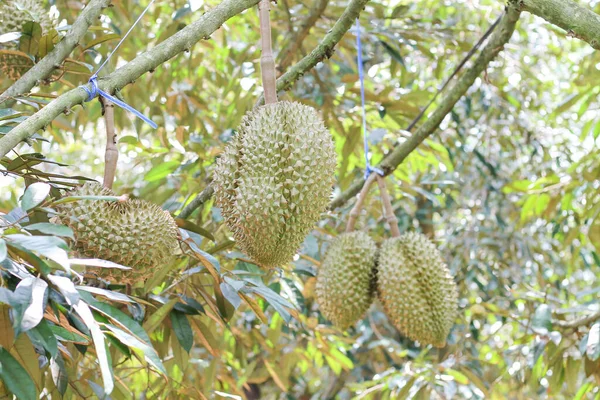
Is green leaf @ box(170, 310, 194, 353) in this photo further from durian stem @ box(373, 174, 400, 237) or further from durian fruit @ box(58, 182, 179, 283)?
durian stem @ box(373, 174, 400, 237)

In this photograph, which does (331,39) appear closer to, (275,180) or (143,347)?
(275,180)

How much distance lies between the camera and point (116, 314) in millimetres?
976

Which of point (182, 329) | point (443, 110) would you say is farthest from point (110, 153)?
point (443, 110)

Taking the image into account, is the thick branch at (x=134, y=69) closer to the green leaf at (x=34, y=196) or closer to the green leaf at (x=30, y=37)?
the green leaf at (x=34, y=196)

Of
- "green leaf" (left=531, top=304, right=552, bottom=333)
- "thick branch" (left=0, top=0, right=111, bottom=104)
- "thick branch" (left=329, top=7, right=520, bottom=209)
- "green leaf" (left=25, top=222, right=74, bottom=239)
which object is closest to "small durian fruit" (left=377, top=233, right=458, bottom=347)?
"thick branch" (left=329, top=7, right=520, bottom=209)

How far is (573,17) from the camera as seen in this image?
1.03m

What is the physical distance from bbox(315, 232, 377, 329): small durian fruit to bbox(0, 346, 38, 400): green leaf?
0.91 metres

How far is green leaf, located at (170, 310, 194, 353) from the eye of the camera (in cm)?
135

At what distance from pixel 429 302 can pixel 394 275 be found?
0.12m

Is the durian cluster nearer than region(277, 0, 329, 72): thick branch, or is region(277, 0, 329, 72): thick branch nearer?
the durian cluster

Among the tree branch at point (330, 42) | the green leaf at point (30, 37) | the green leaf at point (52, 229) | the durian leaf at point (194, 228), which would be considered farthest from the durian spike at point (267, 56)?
the green leaf at point (52, 229)

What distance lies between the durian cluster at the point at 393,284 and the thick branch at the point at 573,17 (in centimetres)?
74

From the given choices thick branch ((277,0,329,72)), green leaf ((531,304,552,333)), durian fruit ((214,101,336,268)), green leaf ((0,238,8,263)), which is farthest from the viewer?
thick branch ((277,0,329,72))

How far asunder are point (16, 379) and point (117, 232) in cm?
29
